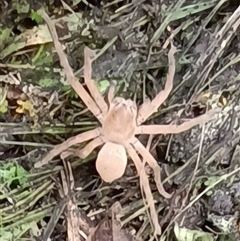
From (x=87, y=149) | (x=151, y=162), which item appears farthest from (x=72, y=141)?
(x=151, y=162)

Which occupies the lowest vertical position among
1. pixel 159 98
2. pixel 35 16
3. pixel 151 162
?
pixel 151 162

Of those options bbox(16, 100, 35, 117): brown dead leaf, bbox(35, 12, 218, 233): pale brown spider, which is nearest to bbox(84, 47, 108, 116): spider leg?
bbox(35, 12, 218, 233): pale brown spider

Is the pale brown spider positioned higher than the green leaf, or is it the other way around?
the green leaf

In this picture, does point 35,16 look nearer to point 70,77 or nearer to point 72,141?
point 70,77

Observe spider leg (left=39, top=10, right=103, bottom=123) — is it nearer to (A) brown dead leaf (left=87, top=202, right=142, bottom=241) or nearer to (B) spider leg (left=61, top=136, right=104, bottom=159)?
(B) spider leg (left=61, top=136, right=104, bottom=159)

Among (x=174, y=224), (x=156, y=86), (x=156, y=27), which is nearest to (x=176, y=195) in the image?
(x=174, y=224)

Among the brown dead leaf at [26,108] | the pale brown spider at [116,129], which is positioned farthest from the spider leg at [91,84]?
the brown dead leaf at [26,108]

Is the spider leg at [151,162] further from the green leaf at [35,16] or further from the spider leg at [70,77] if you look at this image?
the green leaf at [35,16]
